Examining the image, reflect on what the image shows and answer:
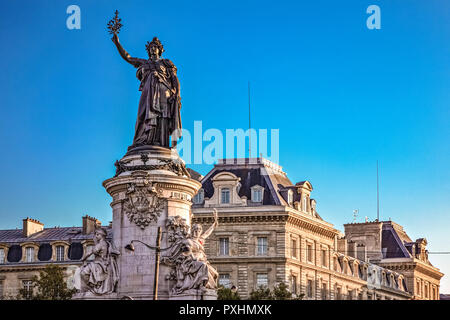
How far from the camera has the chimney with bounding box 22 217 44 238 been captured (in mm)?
85688

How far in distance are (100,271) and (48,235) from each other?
54.0 metres

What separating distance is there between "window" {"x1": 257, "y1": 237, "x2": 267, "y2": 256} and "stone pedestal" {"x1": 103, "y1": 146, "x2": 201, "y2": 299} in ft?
151

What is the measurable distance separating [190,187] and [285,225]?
46937mm

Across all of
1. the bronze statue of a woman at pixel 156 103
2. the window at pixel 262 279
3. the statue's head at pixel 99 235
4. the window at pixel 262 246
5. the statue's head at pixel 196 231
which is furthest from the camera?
the window at pixel 262 246

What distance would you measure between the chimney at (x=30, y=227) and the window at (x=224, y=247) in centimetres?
1718

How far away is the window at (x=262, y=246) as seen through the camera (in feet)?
263

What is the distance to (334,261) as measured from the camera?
299 ft

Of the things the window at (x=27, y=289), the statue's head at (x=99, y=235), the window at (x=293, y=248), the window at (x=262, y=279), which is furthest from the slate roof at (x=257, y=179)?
the statue's head at (x=99, y=235)

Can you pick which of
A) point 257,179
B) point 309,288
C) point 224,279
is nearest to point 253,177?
point 257,179

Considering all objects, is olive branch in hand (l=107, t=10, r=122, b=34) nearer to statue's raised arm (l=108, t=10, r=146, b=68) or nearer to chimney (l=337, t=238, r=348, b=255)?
statue's raised arm (l=108, t=10, r=146, b=68)

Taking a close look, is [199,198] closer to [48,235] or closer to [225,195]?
[225,195]

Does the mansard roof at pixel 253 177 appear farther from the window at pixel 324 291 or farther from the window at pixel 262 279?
the window at pixel 324 291

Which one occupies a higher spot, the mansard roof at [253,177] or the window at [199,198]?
the mansard roof at [253,177]
